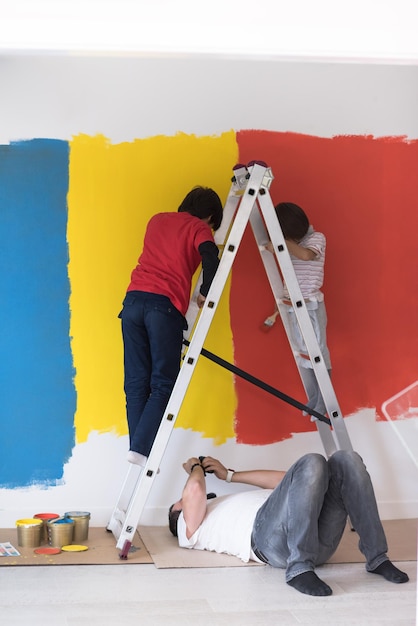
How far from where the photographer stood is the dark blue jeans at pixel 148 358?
10.0 feet

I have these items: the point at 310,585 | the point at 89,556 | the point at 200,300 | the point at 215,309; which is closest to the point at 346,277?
the point at 200,300

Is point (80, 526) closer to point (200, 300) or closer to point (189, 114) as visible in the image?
point (200, 300)

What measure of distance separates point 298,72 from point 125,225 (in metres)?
1.09

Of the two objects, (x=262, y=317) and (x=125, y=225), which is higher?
(x=125, y=225)

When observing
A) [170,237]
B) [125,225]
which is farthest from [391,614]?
[125,225]

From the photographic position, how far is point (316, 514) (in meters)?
2.58

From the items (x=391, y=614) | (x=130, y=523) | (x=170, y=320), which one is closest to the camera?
(x=391, y=614)

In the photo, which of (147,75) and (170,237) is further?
(147,75)

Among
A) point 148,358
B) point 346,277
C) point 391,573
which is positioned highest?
point 346,277

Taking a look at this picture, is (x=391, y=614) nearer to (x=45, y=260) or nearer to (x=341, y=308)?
(x=341, y=308)

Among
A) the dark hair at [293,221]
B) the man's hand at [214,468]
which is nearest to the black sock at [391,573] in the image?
the man's hand at [214,468]

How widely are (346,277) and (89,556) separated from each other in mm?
1744

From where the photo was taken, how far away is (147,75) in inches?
137

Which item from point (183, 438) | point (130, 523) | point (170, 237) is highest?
point (170, 237)
